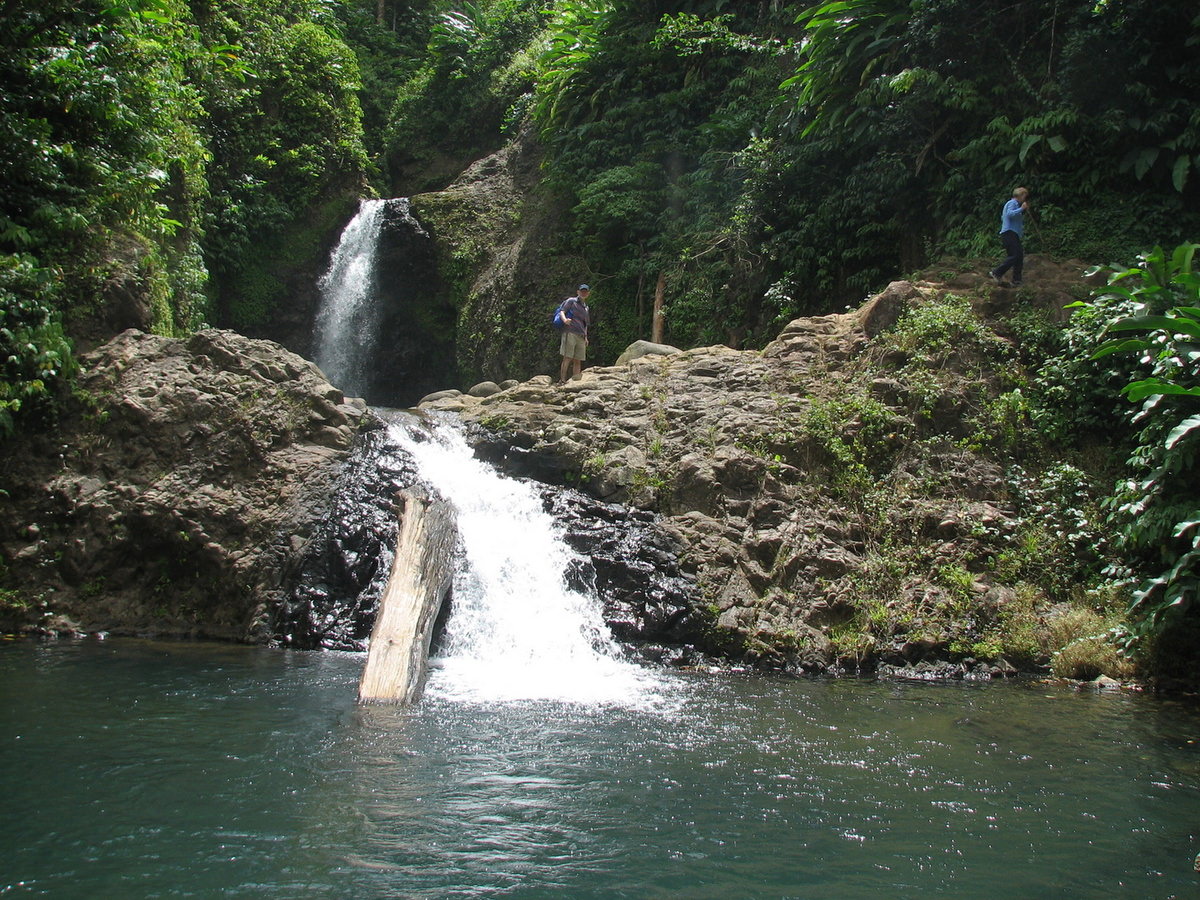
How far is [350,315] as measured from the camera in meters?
21.6

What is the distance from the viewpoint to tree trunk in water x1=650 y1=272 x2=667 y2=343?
17.2m

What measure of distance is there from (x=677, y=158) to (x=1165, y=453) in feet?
42.1

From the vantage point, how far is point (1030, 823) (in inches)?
178

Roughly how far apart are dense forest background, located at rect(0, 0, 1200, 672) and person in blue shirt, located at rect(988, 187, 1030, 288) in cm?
102

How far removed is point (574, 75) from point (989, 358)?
1338 centimetres

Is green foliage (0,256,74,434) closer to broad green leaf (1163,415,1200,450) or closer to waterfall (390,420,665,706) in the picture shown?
waterfall (390,420,665,706)

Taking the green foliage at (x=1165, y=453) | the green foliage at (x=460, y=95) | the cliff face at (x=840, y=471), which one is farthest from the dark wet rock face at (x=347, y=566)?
the green foliage at (x=460, y=95)

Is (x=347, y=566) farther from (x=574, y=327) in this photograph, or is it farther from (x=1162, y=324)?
(x=1162, y=324)

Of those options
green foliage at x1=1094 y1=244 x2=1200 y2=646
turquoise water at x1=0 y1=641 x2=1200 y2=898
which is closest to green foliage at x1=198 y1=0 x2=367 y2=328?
turquoise water at x1=0 y1=641 x2=1200 y2=898

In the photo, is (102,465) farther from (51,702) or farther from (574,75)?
(574,75)

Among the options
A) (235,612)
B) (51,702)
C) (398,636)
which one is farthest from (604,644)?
(51,702)

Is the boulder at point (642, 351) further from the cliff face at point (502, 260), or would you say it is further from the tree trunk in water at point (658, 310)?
the cliff face at point (502, 260)

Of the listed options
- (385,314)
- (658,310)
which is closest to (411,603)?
(658,310)

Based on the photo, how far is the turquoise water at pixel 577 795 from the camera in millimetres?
3750
